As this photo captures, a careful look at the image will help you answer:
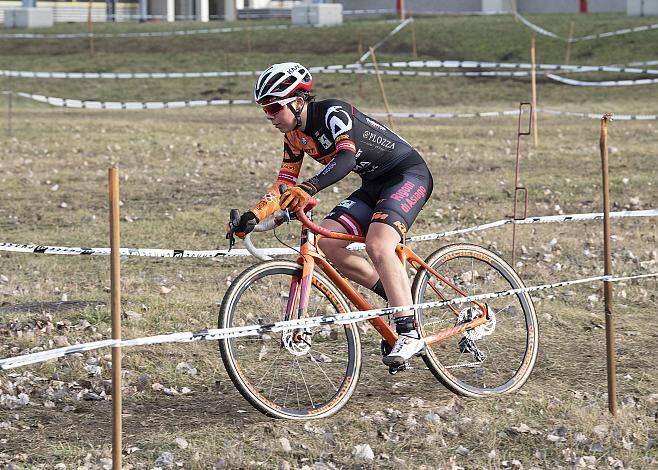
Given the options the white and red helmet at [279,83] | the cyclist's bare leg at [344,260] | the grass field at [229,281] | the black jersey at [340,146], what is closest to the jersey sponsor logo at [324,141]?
the black jersey at [340,146]

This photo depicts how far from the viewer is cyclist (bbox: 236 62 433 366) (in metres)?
6.84

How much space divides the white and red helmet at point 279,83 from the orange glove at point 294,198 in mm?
627

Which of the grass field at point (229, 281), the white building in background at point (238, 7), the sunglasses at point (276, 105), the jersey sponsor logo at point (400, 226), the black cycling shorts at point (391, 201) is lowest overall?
the grass field at point (229, 281)

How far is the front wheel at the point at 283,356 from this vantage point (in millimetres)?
6609

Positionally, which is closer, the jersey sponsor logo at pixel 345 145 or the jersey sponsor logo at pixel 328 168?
the jersey sponsor logo at pixel 328 168

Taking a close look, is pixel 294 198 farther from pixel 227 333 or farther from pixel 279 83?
pixel 227 333

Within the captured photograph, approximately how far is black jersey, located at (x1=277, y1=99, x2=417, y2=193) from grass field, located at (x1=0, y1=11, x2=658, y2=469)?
1.50m

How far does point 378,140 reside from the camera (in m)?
7.25

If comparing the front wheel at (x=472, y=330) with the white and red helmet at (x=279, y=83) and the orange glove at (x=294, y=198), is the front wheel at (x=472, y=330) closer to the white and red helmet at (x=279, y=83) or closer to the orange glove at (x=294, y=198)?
the orange glove at (x=294, y=198)

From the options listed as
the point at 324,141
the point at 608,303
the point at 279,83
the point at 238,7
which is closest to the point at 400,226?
the point at 324,141

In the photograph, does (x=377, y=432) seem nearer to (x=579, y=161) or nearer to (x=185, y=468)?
(x=185, y=468)

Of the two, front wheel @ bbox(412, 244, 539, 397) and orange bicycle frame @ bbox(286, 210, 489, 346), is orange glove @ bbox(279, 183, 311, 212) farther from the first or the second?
front wheel @ bbox(412, 244, 539, 397)

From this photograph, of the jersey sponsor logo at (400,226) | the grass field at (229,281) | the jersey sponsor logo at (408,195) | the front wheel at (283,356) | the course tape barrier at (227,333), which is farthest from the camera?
the jersey sponsor logo at (408,195)

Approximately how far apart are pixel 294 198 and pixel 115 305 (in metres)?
1.63
